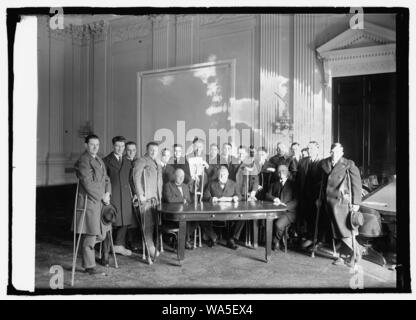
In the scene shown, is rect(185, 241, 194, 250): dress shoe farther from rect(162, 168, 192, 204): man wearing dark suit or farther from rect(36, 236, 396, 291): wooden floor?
rect(162, 168, 192, 204): man wearing dark suit

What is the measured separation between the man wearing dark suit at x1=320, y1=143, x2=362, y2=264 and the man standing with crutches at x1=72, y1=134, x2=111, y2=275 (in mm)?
2635

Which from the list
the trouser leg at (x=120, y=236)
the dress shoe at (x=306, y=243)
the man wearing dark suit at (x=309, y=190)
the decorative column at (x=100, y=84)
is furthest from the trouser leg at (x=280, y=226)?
the decorative column at (x=100, y=84)

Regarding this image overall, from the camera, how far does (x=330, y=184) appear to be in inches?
145

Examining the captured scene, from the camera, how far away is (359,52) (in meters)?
3.91

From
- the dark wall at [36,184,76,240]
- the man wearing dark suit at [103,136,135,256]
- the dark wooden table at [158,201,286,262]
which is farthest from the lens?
the man wearing dark suit at [103,136,135,256]

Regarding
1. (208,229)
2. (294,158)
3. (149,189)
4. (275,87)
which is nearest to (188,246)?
(208,229)

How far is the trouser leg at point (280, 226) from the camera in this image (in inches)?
153

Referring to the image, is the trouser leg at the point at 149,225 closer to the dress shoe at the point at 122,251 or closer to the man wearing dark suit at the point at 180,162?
the dress shoe at the point at 122,251

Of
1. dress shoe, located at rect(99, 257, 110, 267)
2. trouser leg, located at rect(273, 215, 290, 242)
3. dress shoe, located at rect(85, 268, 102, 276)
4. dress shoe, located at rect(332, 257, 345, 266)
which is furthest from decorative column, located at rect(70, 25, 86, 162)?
dress shoe, located at rect(332, 257, 345, 266)

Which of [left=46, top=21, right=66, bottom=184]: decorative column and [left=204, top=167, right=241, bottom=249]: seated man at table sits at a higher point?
[left=46, top=21, right=66, bottom=184]: decorative column

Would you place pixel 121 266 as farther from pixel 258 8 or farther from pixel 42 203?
pixel 258 8

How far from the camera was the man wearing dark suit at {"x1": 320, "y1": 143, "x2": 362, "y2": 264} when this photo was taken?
352 centimetres

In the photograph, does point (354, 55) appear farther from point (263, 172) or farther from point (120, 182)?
point (120, 182)

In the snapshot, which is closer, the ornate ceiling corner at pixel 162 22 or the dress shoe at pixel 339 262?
the dress shoe at pixel 339 262
